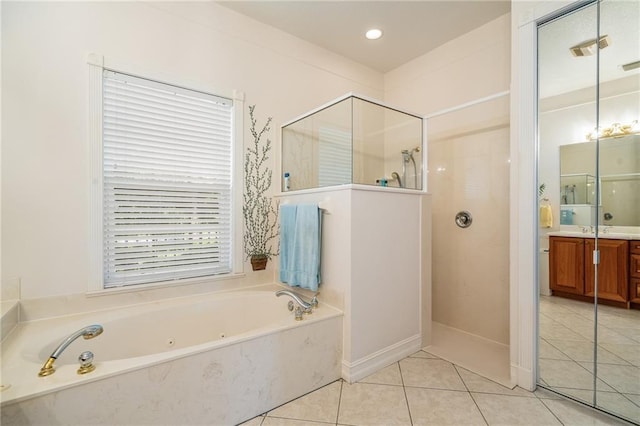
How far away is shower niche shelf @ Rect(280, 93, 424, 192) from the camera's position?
218cm

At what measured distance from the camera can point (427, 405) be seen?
1.73 metres

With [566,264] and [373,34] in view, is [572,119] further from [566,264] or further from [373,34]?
[373,34]

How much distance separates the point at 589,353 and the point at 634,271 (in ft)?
1.81

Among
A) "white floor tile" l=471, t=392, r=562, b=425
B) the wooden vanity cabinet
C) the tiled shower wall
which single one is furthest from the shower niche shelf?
"white floor tile" l=471, t=392, r=562, b=425

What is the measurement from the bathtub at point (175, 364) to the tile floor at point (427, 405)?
0.37 feet

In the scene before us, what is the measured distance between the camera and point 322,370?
1.91 meters

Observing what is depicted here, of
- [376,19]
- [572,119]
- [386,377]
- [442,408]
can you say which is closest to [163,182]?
[386,377]

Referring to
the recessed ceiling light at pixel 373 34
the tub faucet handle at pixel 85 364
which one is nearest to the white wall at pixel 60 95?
the tub faucet handle at pixel 85 364

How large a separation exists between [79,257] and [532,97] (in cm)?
319

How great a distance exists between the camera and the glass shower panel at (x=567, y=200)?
171cm

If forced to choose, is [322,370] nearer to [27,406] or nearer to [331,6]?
[27,406]

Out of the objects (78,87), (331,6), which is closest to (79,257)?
(78,87)

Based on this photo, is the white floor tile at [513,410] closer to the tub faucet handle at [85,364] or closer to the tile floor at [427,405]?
the tile floor at [427,405]

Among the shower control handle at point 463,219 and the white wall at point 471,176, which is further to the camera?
the shower control handle at point 463,219
